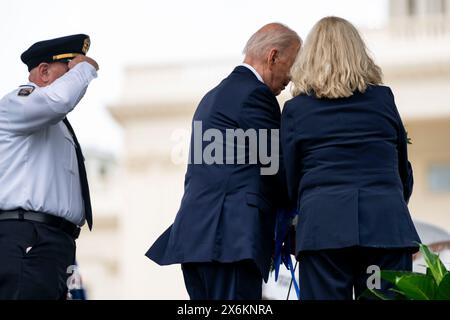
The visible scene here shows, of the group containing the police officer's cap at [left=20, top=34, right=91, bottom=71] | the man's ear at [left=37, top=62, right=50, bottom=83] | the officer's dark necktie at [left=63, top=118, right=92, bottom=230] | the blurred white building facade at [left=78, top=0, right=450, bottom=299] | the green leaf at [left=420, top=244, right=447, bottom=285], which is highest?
the police officer's cap at [left=20, top=34, right=91, bottom=71]

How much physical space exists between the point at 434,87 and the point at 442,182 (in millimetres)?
2061

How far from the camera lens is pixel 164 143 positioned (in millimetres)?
38000

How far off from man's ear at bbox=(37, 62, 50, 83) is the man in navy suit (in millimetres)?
713

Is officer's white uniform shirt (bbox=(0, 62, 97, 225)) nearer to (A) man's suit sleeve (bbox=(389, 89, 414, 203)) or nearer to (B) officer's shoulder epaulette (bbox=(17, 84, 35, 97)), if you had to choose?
(B) officer's shoulder epaulette (bbox=(17, 84, 35, 97))

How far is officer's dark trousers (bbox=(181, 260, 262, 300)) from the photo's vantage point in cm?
677

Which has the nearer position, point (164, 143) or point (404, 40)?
point (404, 40)

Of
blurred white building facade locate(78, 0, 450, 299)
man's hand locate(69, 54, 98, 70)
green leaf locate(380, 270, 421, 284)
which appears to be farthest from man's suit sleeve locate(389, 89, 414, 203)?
blurred white building facade locate(78, 0, 450, 299)

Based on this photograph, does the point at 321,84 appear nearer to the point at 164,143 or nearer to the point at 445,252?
the point at 445,252

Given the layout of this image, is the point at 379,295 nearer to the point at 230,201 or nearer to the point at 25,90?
the point at 230,201

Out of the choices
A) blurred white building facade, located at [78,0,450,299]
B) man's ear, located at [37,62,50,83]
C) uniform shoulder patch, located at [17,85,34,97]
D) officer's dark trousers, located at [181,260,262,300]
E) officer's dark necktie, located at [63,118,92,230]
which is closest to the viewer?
officer's dark trousers, located at [181,260,262,300]

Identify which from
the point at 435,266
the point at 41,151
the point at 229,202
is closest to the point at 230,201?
the point at 229,202

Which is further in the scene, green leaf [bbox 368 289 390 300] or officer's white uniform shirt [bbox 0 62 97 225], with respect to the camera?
officer's white uniform shirt [bbox 0 62 97 225]

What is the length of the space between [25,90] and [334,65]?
135cm
